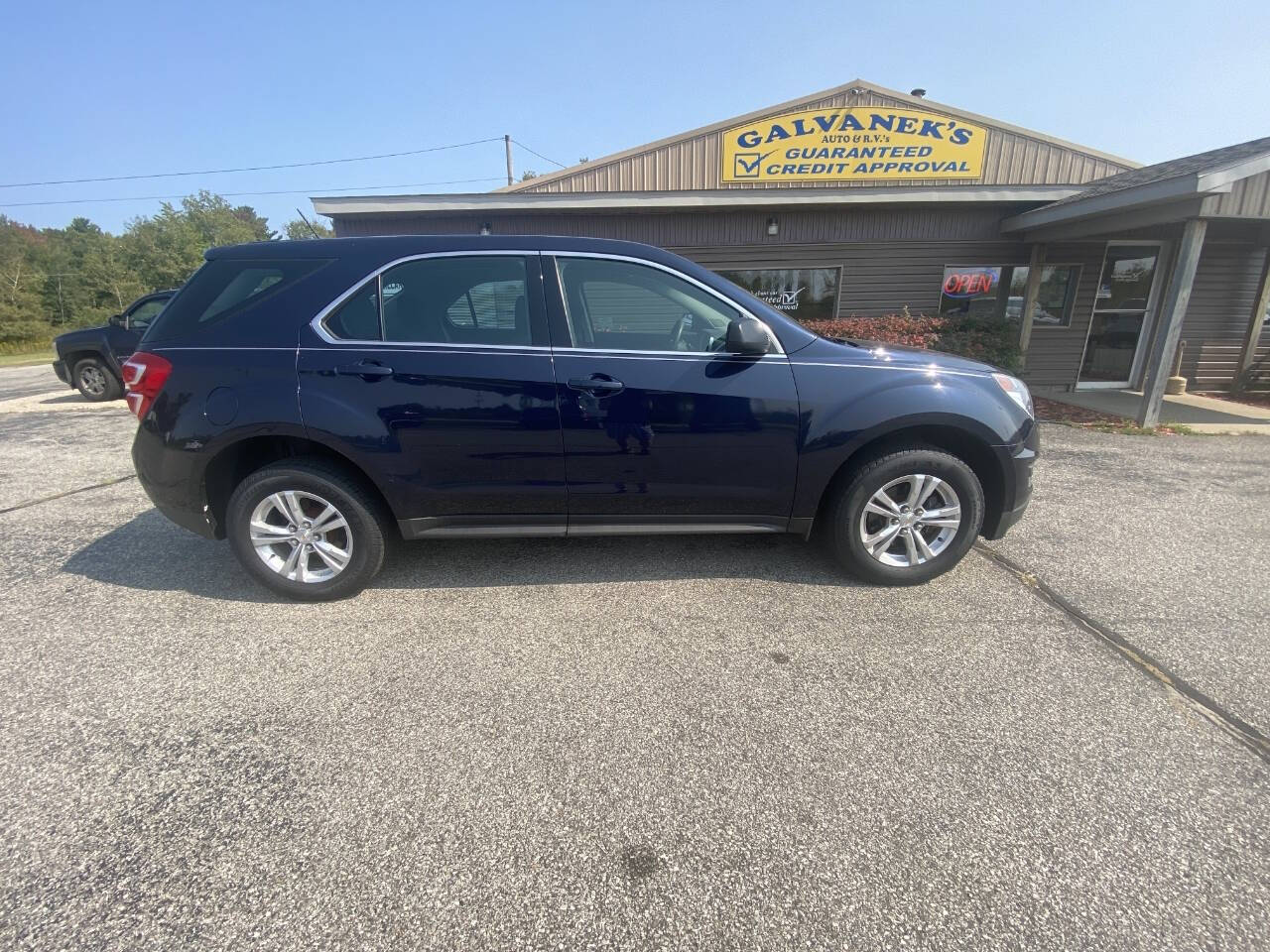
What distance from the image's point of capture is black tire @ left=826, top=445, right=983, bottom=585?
2.98 metres

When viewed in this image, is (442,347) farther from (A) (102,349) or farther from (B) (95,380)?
(B) (95,380)

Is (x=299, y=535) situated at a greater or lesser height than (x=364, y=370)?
lesser

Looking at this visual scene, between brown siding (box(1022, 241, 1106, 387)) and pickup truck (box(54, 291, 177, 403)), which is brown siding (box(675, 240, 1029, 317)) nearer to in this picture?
brown siding (box(1022, 241, 1106, 387))

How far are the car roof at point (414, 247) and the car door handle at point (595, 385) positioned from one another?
2.28 ft

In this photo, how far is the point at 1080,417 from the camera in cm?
758

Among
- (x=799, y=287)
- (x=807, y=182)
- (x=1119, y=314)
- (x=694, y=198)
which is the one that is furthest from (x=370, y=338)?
(x=1119, y=314)

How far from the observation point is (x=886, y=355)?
118 inches

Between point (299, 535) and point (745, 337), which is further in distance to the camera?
point (299, 535)

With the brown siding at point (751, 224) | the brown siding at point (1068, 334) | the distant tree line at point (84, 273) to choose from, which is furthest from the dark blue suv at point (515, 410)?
the distant tree line at point (84, 273)

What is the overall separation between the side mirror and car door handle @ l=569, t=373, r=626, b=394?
556 mm

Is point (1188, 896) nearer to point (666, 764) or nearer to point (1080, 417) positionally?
point (666, 764)

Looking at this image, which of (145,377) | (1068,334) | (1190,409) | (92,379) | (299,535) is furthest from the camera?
(1068,334)

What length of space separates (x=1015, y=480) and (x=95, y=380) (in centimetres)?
1282

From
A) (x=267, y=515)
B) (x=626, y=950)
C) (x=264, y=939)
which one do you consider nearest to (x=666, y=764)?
(x=626, y=950)
